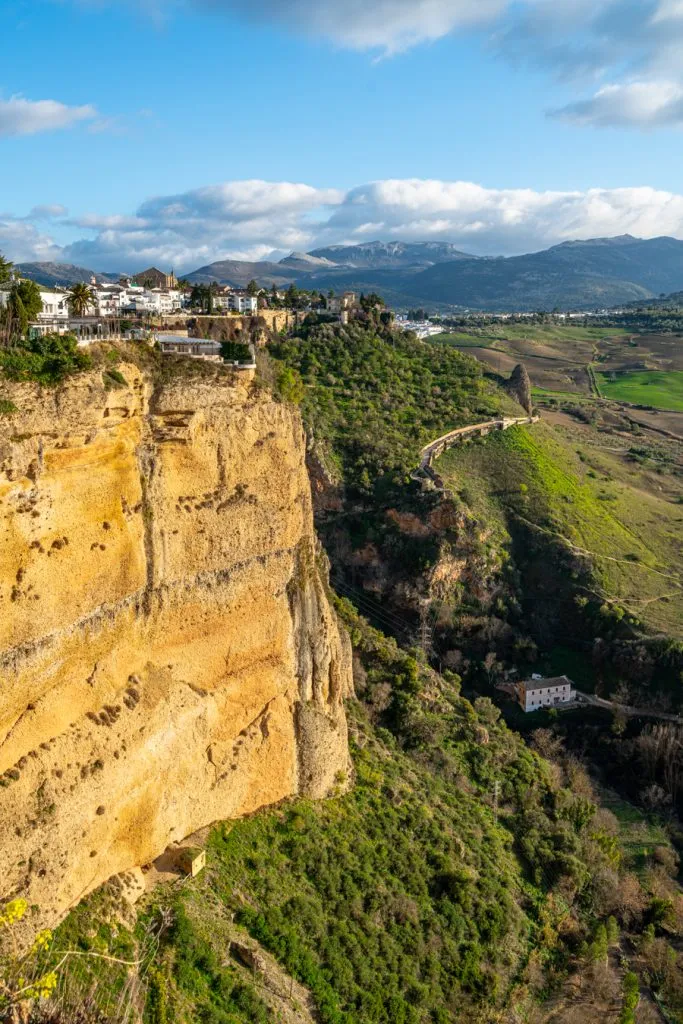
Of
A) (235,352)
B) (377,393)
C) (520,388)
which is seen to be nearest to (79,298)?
(235,352)

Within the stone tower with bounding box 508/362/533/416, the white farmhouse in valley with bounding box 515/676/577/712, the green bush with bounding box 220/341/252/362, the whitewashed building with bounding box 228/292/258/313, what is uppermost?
the whitewashed building with bounding box 228/292/258/313

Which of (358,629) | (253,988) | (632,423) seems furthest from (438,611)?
(632,423)

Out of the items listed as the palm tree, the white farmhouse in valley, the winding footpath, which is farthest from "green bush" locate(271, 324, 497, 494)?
the palm tree

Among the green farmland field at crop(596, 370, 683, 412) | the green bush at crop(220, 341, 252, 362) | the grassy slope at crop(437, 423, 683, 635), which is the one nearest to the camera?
the green bush at crop(220, 341, 252, 362)

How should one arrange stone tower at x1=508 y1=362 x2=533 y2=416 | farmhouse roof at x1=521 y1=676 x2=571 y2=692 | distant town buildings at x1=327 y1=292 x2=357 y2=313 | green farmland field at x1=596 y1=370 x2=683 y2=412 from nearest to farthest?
farmhouse roof at x1=521 y1=676 x2=571 y2=692, distant town buildings at x1=327 y1=292 x2=357 y2=313, stone tower at x1=508 y1=362 x2=533 y2=416, green farmland field at x1=596 y1=370 x2=683 y2=412

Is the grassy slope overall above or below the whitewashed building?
below

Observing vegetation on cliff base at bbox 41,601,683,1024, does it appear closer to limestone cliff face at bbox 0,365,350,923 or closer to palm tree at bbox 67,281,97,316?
limestone cliff face at bbox 0,365,350,923

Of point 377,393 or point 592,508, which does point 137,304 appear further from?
point 592,508

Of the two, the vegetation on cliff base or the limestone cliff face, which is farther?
the vegetation on cliff base
